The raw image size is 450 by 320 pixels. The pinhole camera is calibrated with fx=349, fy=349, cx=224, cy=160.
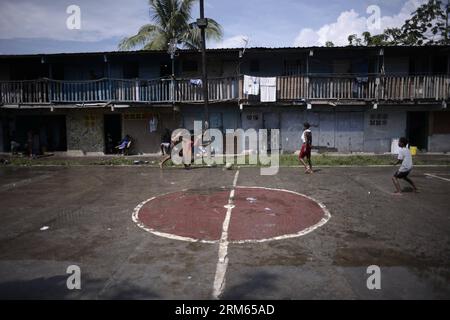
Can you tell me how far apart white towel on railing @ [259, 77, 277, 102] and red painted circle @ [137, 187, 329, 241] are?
9231mm

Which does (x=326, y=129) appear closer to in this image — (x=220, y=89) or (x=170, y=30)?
(x=220, y=89)

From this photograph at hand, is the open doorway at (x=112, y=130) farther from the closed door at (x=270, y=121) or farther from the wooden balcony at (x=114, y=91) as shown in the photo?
the closed door at (x=270, y=121)

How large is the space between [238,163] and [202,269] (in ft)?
39.3

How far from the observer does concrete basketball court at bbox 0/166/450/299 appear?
4754mm

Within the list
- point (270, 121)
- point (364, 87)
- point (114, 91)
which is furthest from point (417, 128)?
point (114, 91)

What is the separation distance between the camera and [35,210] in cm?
898

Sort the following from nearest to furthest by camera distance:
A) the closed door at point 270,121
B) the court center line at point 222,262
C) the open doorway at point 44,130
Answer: the court center line at point 222,262
the closed door at point 270,121
the open doorway at point 44,130

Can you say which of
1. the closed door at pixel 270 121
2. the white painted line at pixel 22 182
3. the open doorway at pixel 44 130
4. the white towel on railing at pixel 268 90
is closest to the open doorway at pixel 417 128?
the closed door at pixel 270 121

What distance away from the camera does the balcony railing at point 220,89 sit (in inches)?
742

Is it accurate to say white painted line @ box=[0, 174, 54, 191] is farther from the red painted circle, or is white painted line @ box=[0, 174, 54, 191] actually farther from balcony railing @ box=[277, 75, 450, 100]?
balcony railing @ box=[277, 75, 450, 100]

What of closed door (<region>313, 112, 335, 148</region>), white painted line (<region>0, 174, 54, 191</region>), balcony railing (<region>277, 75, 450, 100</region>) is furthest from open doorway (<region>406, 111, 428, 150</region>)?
white painted line (<region>0, 174, 54, 191</region>)

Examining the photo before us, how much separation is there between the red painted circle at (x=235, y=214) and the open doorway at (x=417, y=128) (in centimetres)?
1392

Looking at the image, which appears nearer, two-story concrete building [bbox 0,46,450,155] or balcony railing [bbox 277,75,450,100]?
balcony railing [bbox 277,75,450,100]

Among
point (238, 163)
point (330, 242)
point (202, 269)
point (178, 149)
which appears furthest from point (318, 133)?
point (202, 269)
